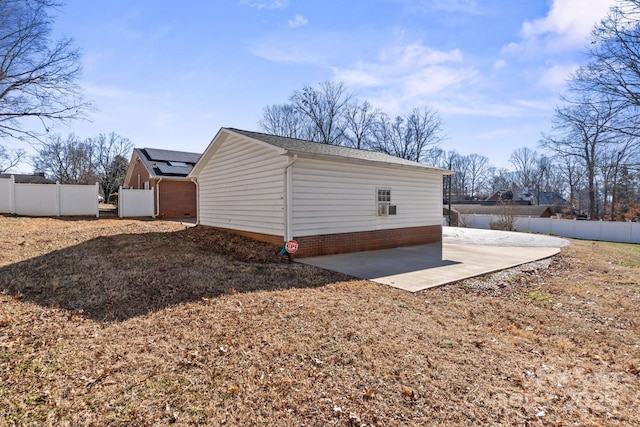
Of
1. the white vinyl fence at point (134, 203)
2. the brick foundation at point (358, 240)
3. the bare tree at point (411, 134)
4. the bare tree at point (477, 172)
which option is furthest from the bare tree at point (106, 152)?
the bare tree at point (477, 172)

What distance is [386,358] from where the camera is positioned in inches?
133

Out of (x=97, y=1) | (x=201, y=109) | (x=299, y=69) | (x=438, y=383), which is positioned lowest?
(x=438, y=383)

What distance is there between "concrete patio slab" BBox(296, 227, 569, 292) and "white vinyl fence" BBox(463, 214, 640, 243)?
50.3 feet

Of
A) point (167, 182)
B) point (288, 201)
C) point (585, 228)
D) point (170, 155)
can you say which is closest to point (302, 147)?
point (288, 201)

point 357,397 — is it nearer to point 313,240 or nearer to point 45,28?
point 313,240

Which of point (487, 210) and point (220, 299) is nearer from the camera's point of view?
point (220, 299)

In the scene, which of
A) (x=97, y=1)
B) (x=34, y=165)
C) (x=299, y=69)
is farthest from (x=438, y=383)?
(x=34, y=165)

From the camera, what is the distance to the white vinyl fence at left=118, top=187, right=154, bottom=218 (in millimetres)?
19203

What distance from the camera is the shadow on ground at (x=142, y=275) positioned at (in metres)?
4.68

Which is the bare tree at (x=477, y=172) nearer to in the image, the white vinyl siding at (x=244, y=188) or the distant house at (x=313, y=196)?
the distant house at (x=313, y=196)

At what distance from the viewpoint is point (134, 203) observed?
1970 centimetres

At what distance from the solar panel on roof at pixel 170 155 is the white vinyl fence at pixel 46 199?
5.69 m

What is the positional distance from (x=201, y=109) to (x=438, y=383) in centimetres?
1463

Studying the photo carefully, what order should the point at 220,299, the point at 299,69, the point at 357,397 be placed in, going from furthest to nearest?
1. the point at 299,69
2. the point at 220,299
3. the point at 357,397
